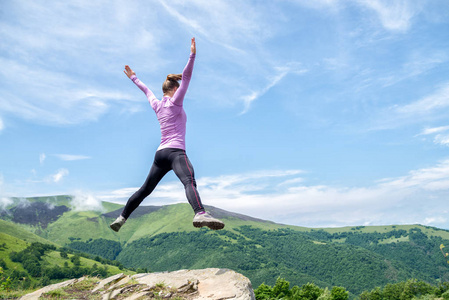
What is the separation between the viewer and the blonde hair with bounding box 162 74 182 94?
24.1ft

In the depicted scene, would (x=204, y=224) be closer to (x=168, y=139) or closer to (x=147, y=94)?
(x=168, y=139)

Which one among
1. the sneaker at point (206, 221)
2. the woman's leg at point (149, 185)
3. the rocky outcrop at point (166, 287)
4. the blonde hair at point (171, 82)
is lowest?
the rocky outcrop at point (166, 287)

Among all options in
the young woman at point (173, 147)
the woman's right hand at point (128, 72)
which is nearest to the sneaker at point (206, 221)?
the young woman at point (173, 147)

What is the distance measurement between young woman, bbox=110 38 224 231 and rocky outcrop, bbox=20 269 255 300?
1554 millimetres

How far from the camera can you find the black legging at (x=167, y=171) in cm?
656

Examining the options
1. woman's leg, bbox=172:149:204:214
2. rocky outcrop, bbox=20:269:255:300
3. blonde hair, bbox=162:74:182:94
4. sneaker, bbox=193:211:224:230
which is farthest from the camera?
blonde hair, bbox=162:74:182:94

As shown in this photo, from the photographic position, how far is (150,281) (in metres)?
8.25

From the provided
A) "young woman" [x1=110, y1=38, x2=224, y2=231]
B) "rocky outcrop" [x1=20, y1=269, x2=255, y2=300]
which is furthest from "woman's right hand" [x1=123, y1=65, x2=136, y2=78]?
"rocky outcrop" [x1=20, y1=269, x2=255, y2=300]

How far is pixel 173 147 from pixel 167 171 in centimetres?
66

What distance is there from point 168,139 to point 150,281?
12.1 feet

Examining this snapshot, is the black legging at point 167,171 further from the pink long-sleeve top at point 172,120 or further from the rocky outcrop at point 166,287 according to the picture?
the rocky outcrop at point 166,287

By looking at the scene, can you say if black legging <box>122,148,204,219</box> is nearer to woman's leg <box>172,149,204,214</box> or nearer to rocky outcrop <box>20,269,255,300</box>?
woman's leg <box>172,149,204,214</box>

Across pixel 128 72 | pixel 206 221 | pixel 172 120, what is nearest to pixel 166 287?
pixel 206 221

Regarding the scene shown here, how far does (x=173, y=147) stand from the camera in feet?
23.0
